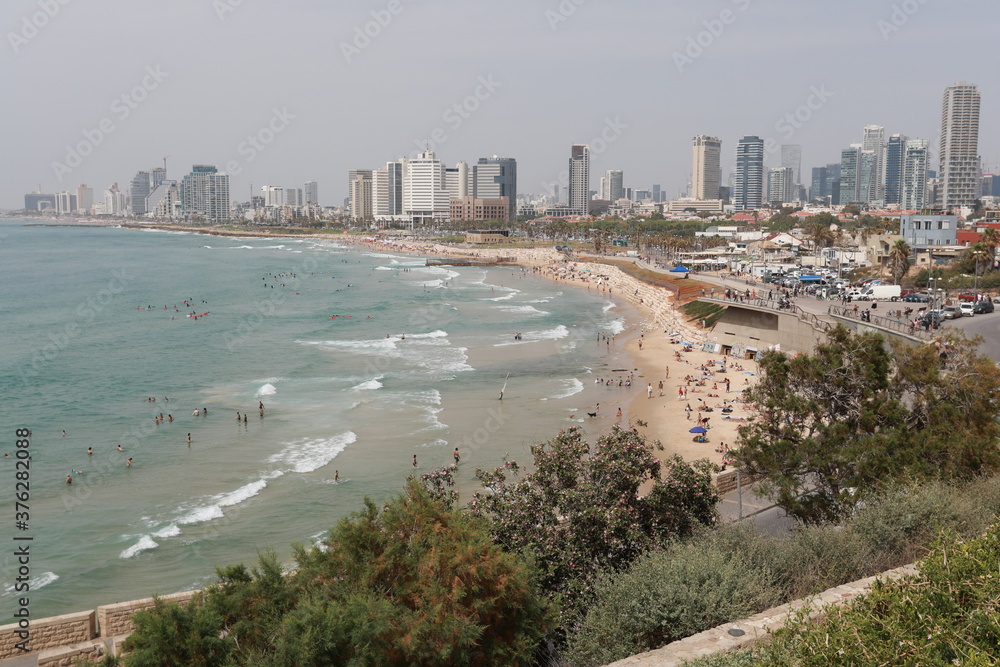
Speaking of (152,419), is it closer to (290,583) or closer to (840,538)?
(290,583)

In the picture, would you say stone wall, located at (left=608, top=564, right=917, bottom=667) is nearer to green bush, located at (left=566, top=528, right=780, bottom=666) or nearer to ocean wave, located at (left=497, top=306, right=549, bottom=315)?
green bush, located at (left=566, top=528, right=780, bottom=666)

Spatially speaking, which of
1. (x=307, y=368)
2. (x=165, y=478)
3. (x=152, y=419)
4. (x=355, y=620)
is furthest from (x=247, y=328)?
(x=355, y=620)

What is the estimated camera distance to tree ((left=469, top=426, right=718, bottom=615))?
11312mm

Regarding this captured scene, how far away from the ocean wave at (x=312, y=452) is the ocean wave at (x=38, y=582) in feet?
26.0

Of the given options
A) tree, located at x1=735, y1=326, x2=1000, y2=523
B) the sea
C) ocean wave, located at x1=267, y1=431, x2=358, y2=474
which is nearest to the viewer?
tree, located at x1=735, y1=326, x2=1000, y2=523

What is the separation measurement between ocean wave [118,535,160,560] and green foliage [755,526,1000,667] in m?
16.7

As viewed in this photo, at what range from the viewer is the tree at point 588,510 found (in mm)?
11312

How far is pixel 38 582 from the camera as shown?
17.6 metres

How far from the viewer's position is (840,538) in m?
10.9

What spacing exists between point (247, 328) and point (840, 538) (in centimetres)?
4905

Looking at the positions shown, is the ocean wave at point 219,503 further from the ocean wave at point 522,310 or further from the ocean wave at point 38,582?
the ocean wave at point 522,310

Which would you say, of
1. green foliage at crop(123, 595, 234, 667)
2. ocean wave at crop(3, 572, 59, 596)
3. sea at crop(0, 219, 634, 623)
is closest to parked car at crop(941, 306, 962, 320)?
sea at crop(0, 219, 634, 623)

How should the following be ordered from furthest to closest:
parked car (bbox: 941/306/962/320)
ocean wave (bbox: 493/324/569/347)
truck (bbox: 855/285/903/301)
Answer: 1. ocean wave (bbox: 493/324/569/347)
2. truck (bbox: 855/285/903/301)
3. parked car (bbox: 941/306/962/320)

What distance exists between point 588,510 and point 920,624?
5233 mm
